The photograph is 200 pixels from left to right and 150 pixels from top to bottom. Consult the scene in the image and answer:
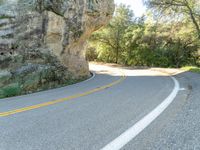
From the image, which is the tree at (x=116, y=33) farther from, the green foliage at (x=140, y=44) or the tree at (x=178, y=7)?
Answer: the tree at (x=178, y=7)

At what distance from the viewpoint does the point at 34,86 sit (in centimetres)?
1376

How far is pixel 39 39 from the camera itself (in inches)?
591

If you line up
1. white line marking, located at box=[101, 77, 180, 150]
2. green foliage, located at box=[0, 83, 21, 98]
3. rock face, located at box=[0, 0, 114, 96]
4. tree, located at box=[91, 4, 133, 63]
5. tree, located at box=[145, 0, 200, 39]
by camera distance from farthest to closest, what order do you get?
tree, located at box=[91, 4, 133, 63] → tree, located at box=[145, 0, 200, 39] → rock face, located at box=[0, 0, 114, 96] → green foliage, located at box=[0, 83, 21, 98] → white line marking, located at box=[101, 77, 180, 150]

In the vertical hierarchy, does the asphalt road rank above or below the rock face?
below

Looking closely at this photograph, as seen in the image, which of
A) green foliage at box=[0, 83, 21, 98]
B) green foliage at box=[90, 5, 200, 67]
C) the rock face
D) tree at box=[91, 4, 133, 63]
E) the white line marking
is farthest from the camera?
tree at box=[91, 4, 133, 63]

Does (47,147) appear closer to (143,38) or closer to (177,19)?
(177,19)

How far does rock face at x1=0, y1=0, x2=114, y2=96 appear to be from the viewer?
13.7m

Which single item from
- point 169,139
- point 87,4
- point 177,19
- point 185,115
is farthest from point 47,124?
point 177,19

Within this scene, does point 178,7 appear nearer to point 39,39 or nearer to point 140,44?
point 39,39

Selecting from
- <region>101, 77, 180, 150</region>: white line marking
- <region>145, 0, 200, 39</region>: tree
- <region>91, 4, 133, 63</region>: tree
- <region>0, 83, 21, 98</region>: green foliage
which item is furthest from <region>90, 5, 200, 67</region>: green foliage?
<region>101, 77, 180, 150</region>: white line marking

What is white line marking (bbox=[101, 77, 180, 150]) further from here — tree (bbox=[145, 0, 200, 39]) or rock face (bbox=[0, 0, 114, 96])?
tree (bbox=[145, 0, 200, 39])

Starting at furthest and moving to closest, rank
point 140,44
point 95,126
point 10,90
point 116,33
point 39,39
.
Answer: point 116,33 → point 140,44 → point 39,39 → point 10,90 → point 95,126

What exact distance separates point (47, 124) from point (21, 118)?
0.97 metres

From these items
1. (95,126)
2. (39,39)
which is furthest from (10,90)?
(95,126)
